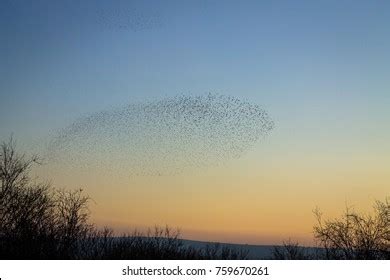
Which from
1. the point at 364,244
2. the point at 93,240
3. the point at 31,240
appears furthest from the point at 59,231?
the point at 364,244

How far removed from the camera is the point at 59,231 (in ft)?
103

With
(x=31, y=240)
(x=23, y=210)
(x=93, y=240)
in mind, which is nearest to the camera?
(x=93, y=240)
